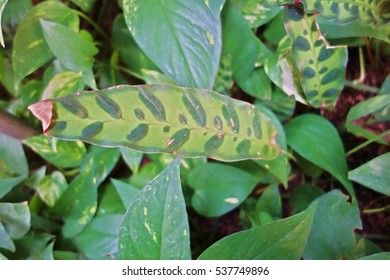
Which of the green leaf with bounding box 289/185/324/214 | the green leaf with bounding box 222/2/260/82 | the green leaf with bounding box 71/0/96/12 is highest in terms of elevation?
the green leaf with bounding box 71/0/96/12

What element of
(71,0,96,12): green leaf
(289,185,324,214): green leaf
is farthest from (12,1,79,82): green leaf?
(289,185,324,214): green leaf

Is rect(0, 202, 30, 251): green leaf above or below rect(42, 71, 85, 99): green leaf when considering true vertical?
below

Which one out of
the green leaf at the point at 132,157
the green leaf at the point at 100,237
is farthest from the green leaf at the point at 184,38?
the green leaf at the point at 100,237

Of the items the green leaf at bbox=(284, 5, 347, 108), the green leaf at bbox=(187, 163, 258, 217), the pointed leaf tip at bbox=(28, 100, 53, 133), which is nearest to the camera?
the pointed leaf tip at bbox=(28, 100, 53, 133)

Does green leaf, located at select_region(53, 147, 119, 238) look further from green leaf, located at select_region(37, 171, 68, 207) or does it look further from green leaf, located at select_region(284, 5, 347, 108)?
green leaf, located at select_region(284, 5, 347, 108)

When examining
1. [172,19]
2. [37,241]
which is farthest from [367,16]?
[37,241]

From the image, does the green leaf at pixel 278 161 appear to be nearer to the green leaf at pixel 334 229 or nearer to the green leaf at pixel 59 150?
the green leaf at pixel 334 229

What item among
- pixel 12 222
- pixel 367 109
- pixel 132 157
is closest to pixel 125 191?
pixel 132 157
